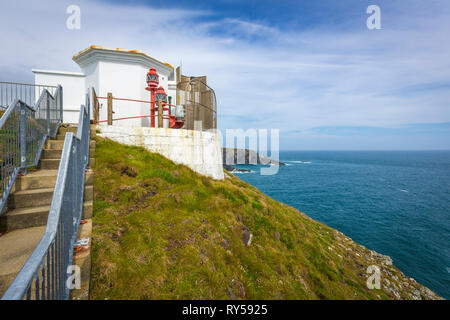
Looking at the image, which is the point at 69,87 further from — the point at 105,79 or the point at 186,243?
the point at 186,243

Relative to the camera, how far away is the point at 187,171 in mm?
8547

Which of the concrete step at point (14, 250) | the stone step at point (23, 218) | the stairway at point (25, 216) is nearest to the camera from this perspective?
the concrete step at point (14, 250)

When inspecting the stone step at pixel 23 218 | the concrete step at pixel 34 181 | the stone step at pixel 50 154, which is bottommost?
the stone step at pixel 23 218

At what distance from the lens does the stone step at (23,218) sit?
11.3 feet

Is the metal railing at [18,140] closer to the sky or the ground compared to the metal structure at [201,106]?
closer to the ground

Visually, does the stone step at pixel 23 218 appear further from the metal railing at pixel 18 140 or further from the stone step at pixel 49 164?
the stone step at pixel 49 164

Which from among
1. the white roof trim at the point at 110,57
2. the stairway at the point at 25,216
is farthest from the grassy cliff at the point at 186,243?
the white roof trim at the point at 110,57

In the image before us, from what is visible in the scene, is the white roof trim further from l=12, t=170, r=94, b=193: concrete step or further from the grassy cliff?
l=12, t=170, r=94, b=193: concrete step

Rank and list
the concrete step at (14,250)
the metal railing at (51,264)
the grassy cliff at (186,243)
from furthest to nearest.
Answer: the grassy cliff at (186,243) → the concrete step at (14,250) → the metal railing at (51,264)

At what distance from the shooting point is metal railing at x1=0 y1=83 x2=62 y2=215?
3816 mm

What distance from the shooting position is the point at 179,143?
30.2 feet

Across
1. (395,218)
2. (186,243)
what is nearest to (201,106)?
(186,243)

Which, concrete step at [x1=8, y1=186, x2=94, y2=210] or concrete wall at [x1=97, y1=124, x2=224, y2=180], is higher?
concrete wall at [x1=97, y1=124, x2=224, y2=180]

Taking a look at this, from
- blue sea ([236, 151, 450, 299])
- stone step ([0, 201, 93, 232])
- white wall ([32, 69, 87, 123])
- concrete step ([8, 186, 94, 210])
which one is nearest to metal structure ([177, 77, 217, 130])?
white wall ([32, 69, 87, 123])
